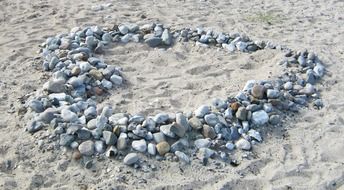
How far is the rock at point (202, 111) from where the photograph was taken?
441 cm

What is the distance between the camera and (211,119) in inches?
171

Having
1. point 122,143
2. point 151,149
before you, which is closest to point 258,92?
point 151,149

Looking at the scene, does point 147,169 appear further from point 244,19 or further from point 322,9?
point 322,9

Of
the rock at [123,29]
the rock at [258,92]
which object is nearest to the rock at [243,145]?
the rock at [258,92]

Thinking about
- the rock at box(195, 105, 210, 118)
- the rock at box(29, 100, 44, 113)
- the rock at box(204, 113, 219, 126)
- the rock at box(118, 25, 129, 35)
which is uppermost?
the rock at box(118, 25, 129, 35)

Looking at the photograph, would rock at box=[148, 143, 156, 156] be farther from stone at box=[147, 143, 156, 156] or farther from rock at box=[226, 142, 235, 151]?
rock at box=[226, 142, 235, 151]

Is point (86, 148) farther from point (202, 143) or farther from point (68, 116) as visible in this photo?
point (202, 143)

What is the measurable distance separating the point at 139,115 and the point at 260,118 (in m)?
1.03

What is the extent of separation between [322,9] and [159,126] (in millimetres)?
3783

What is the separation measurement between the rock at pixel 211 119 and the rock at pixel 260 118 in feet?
1.09

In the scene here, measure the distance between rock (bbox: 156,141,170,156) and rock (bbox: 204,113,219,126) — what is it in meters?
0.47

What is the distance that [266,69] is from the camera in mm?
5395

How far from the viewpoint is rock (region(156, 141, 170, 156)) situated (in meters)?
4.01

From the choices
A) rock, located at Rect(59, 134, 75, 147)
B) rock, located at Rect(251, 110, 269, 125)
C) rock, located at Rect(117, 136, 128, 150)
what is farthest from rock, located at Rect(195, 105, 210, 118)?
rock, located at Rect(59, 134, 75, 147)
